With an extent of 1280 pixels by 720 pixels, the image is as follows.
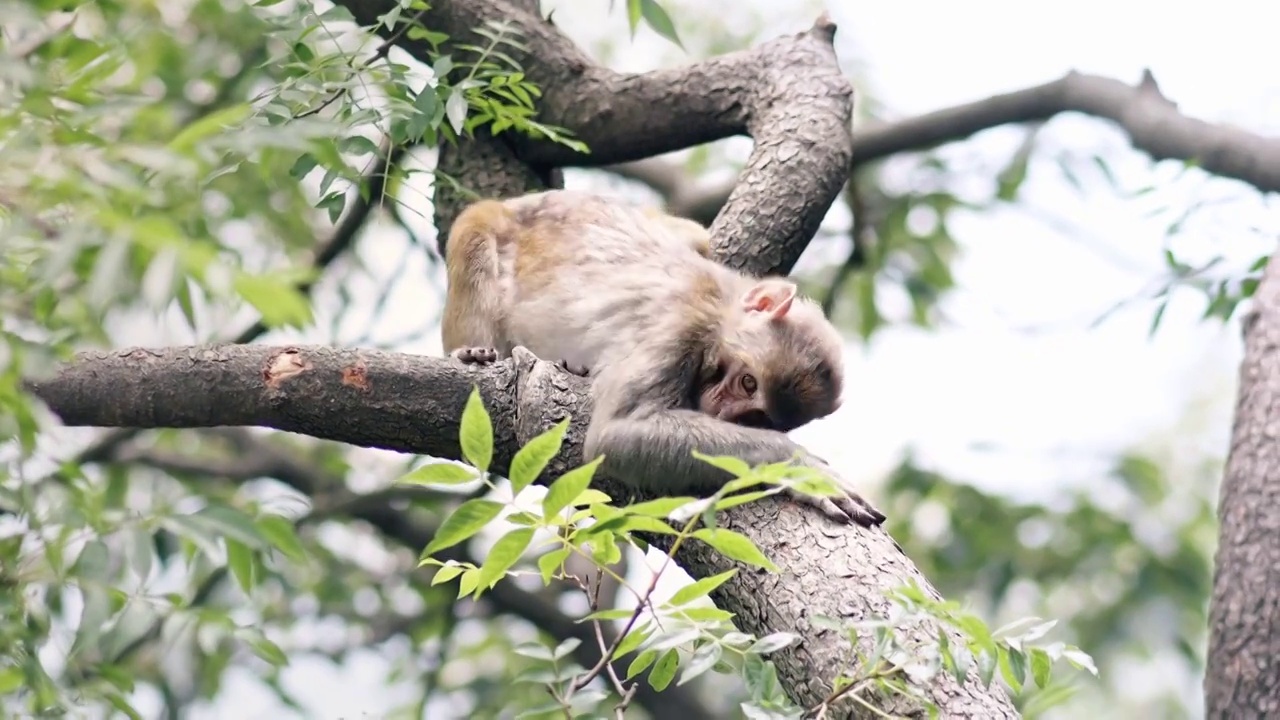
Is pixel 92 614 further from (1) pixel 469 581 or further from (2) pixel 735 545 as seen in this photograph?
(2) pixel 735 545

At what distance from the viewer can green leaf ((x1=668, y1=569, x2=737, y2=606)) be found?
2.38m

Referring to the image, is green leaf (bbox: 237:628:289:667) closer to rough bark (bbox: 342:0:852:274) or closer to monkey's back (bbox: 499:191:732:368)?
monkey's back (bbox: 499:191:732:368)

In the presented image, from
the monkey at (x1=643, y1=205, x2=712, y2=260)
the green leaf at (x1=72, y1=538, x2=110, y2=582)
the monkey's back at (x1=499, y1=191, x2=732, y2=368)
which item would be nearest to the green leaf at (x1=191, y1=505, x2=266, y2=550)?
the green leaf at (x1=72, y1=538, x2=110, y2=582)

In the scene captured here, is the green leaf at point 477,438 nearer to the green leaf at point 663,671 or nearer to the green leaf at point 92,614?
the green leaf at point 663,671

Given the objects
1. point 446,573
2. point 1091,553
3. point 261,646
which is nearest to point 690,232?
point 261,646

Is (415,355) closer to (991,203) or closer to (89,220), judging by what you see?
(89,220)

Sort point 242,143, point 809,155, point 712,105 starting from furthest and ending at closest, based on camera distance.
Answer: point 712,105 → point 809,155 → point 242,143

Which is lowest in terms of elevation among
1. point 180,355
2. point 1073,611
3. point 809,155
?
point 1073,611

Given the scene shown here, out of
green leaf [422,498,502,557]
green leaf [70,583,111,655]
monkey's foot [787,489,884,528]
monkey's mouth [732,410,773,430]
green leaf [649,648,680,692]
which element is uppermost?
green leaf [422,498,502,557]

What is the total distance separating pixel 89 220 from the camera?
1704 mm

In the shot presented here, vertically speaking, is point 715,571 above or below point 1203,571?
above

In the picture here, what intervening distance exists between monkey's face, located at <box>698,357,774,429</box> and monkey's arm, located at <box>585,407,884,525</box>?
312mm

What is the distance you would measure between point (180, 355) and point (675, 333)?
1612 mm

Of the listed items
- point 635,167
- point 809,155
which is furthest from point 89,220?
point 635,167
